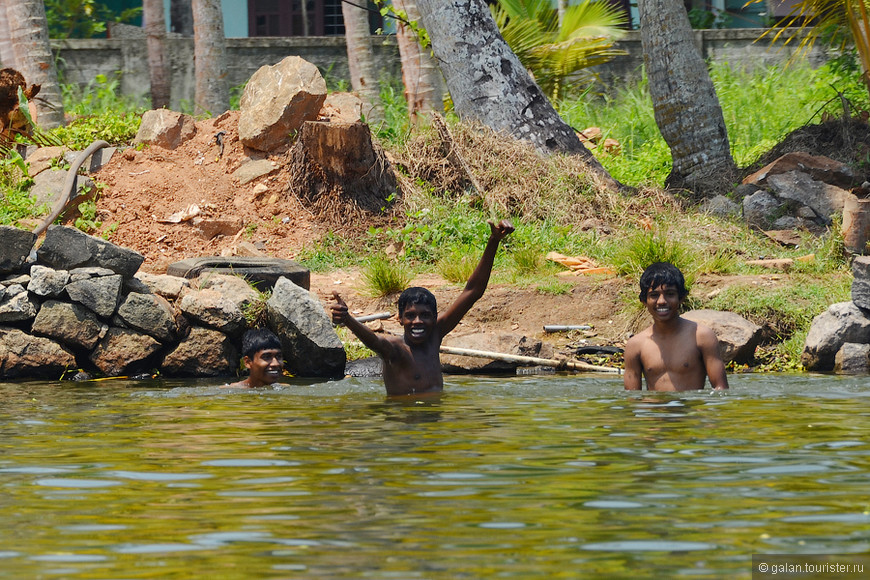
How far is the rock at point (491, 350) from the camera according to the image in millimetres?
10188

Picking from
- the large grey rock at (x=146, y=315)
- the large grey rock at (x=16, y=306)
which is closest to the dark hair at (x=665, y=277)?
the large grey rock at (x=146, y=315)

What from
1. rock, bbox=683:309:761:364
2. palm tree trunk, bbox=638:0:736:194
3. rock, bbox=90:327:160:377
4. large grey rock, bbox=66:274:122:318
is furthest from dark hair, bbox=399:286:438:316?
palm tree trunk, bbox=638:0:736:194

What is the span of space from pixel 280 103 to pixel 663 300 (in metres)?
8.25

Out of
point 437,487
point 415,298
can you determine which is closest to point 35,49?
point 415,298

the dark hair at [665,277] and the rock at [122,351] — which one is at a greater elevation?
the dark hair at [665,277]

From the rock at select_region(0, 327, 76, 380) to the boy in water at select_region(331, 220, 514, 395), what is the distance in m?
3.45

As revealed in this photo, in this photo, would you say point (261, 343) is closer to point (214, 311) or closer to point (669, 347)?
point (214, 311)

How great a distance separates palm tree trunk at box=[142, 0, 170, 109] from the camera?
1748 centimetres

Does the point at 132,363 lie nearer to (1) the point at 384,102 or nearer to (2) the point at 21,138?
(2) the point at 21,138

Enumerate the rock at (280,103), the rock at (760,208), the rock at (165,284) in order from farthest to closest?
the rock at (280,103) → the rock at (760,208) → the rock at (165,284)

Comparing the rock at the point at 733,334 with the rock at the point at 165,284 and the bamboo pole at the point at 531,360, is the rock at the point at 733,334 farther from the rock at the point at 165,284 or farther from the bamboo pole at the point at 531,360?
the rock at the point at 165,284

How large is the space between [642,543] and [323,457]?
6.91 ft

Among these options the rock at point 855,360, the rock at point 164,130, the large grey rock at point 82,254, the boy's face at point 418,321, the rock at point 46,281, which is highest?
the rock at point 164,130

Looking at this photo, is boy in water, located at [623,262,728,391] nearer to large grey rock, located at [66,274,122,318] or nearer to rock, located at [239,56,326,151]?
large grey rock, located at [66,274,122,318]
